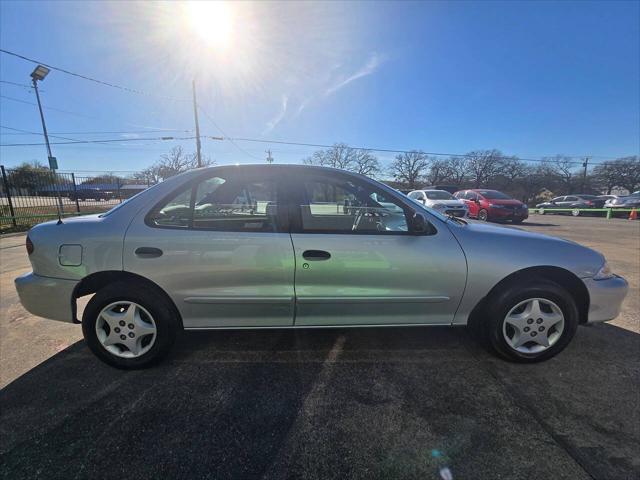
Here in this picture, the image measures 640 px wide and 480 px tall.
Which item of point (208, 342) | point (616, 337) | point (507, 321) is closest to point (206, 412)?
point (208, 342)

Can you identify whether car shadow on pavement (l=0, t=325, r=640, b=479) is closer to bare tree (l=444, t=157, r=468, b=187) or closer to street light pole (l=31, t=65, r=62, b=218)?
street light pole (l=31, t=65, r=62, b=218)

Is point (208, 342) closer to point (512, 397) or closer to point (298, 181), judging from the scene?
point (298, 181)

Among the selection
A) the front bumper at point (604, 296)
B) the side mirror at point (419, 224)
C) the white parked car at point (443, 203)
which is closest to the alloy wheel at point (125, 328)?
the side mirror at point (419, 224)

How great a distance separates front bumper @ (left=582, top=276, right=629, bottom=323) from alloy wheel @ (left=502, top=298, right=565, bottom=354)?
297mm

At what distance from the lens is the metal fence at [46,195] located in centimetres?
1028

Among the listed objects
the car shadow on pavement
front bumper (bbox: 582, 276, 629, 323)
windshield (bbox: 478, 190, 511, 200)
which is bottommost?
the car shadow on pavement

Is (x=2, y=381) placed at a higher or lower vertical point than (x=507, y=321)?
lower

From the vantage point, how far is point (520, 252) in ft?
7.56

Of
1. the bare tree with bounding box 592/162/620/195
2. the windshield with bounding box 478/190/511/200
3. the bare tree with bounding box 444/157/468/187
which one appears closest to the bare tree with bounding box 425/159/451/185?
the bare tree with bounding box 444/157/468/187

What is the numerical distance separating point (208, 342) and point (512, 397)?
2495 millimetres

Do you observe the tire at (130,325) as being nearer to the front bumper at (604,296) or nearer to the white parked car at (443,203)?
the front bumper at (604,296)

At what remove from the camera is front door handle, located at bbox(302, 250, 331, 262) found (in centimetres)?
220

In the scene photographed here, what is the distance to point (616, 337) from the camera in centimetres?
288

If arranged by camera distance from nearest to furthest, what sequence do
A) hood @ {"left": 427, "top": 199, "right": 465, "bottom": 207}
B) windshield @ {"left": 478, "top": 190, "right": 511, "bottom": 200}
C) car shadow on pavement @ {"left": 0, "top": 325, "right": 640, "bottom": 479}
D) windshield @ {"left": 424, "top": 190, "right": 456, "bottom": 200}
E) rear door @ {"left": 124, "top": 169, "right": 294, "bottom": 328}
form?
car shadow on pavement @ {"left": 0, "top": 325, "right": 640, "bottom": 479} → rear door @ {"left": 124, "top": 169, "right": 294, "bottom": 328} → hood @ {"left": 427, "top": 199, "right": 465, "bottom": 207} → windshield @ {"left": 424, "top": 190, "right": 456, "bottom": 200} → windshield @ {"left": 478, "top": 190, "right": 511, "bottom": 200}
